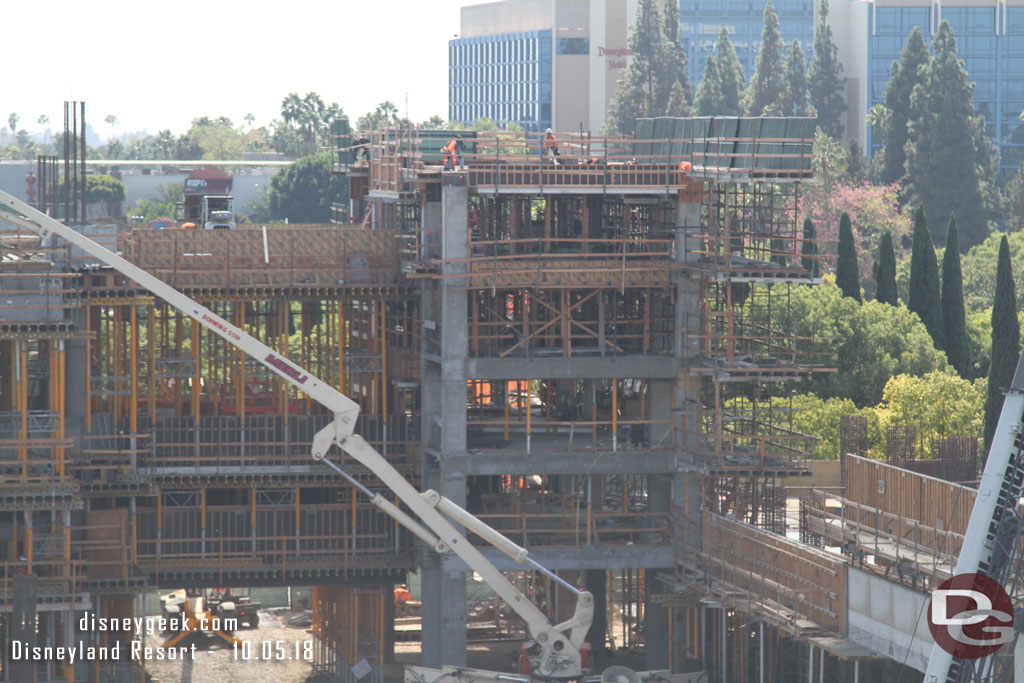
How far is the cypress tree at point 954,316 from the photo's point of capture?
84438mm

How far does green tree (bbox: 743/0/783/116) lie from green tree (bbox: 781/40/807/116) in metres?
0.70

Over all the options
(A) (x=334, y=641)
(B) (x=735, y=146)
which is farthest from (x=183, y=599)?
(B) (x=735, y=146)

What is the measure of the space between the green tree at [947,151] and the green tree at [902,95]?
509 centimetres

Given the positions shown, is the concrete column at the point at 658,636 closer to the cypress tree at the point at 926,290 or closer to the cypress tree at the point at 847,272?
the cypress tree at the point at 847,272

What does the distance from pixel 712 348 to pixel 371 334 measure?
45.7 feet

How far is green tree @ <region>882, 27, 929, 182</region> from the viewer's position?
151 m

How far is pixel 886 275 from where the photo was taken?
91.3 m

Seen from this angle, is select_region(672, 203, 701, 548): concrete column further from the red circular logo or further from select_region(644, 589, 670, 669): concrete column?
the red circular logo

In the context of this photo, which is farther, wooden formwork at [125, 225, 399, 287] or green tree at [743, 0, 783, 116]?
green tree at [743, 0, 783, 116]

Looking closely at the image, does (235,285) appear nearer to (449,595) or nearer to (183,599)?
(449,595)

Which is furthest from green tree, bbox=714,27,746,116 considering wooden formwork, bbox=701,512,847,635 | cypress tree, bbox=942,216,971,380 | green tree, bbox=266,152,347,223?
wooden formwork, bbox=701,512,847,635

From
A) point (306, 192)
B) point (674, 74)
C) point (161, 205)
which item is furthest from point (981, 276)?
point (161, 205)

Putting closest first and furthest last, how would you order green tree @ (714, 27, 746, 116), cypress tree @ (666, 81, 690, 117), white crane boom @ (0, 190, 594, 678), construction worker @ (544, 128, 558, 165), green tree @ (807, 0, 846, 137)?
white crane boom @ (0, 190, 594, 678) → construction worker @ (544, 128, 558, 165) → green tree @ (714, 27, 746, 116) → cypress tree @ (666, 81, 690, 117) → green tree @ (807, 0, 846, 137)

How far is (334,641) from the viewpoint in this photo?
5672 centimetres
